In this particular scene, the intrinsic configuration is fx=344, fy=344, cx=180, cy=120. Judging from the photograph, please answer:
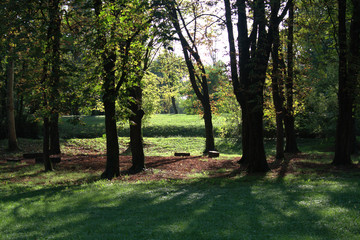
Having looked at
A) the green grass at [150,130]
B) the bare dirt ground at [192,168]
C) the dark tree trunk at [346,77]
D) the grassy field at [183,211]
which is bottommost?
the bare dirt ground at [192,168]

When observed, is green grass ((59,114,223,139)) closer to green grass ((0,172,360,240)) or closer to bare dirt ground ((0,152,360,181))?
bare dirt ground ((0,152,360,181))

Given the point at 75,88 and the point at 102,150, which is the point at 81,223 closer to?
the point at 75,88

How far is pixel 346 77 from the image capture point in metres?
15.8

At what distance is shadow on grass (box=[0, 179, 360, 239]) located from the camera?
620 centimetres

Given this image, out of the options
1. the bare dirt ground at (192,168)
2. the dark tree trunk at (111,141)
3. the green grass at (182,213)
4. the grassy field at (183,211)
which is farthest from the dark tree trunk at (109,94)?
the green grass at (182,213)

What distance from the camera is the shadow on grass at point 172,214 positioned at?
620cm

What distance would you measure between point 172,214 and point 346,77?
39.6 ft

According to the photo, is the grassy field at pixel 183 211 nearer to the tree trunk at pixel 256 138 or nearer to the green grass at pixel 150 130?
the tree trunk at pixel 256 138

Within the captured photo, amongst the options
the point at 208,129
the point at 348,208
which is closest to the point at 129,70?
the point at 348,208

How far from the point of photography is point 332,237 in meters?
5.76

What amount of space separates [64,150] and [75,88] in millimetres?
13076

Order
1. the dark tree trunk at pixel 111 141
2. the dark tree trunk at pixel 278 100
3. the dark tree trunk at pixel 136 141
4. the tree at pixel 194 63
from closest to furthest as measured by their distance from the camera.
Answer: the dark tree trunk at pixel 111 141 < the dark tree trunk at pixel 136 141 < the dark tree trunk at pixel 278 100 < the tree at pixel 194 63

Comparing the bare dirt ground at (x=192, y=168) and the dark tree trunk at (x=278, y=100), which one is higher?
the dark tree trunk at (x=278, y=100)

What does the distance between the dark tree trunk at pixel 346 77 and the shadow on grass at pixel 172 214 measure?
7010 millimetres
